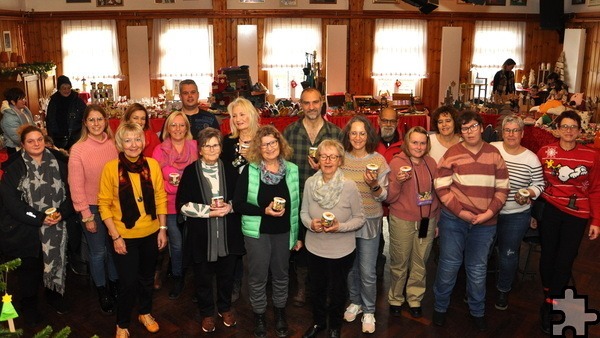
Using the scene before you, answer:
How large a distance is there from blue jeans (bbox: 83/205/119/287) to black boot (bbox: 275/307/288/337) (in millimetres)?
1287

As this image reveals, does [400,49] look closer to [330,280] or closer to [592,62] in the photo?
[592,62]

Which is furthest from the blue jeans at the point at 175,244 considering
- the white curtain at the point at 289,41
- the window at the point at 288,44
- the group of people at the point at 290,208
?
the white curtain at the point at 289,41

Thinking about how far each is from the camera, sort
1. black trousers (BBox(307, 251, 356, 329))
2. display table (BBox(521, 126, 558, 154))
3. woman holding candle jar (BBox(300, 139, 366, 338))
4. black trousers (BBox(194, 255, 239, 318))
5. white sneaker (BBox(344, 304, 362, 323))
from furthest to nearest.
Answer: display table (BBox(521, 126, 558, 154)) → white sneaker (BBox(344, 304, 362, 323)) → black trousers (BBox(194, 255, 239, 318)) → black trousers (BBox(307, 251, 356, 329)) → woman holding candle jar (BBox(300, 139, 366, 338))

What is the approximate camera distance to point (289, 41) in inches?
501

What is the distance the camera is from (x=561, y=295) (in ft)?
13.3

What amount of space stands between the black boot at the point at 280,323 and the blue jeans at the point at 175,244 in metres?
1.03

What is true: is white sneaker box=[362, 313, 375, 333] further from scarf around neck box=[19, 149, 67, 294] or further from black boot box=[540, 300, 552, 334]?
scarf around neck box=[19, 149, 67, 294]

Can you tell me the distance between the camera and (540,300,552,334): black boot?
397cm

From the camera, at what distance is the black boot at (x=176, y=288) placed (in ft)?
14.7

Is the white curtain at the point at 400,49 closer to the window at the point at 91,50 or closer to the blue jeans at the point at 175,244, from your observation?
the window at the point at 91,50

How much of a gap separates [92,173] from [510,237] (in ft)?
10.3

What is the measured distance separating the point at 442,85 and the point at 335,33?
2979 mm

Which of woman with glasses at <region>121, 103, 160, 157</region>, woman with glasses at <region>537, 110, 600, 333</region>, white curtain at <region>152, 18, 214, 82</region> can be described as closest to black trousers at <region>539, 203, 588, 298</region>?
woman with glasses at <region>537, 110, 600, 333</region>

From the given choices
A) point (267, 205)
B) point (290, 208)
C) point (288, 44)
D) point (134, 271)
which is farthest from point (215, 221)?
point (288, 44)
